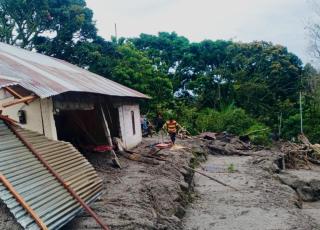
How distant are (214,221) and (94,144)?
6.96 metres

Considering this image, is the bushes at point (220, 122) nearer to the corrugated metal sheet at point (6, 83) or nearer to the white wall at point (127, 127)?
the white wall at point (127, 127)

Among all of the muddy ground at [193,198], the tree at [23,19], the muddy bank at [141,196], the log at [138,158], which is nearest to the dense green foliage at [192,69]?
the tree at [23,19]

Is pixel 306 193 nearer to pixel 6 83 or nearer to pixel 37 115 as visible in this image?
pixel 37 115

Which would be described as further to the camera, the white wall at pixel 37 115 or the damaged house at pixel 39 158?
the white wall at pixel 37 115

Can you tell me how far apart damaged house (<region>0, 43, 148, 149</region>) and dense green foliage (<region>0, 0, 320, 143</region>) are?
8113 mm

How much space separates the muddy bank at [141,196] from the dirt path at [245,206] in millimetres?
716

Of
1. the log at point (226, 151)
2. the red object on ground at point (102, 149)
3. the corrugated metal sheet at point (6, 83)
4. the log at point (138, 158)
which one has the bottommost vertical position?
the log at point (226, 151)

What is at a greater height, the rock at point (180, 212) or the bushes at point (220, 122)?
the rock at point (180, 212)

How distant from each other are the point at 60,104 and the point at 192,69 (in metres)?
25.2

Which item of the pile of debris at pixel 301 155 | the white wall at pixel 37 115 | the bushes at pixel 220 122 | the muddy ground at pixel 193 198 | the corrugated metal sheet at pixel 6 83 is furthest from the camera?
the bushes at pixel 220 122

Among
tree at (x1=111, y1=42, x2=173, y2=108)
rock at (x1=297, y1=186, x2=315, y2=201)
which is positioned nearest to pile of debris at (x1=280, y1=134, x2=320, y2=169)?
rock at (x1=297, y1=186, x2=315, y2=201)

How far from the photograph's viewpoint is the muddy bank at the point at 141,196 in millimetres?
9000

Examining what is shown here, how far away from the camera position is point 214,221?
12.2 metres

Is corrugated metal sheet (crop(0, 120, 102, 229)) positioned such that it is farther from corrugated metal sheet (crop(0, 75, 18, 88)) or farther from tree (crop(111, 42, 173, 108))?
tree (crop(111, 42, 173, 108))
